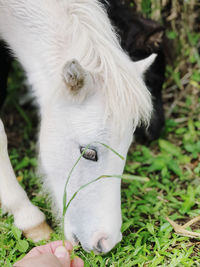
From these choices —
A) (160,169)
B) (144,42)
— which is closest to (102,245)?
(160,169)

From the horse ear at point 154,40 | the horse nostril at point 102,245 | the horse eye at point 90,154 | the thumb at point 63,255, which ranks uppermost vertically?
the horse eye at point 90,154

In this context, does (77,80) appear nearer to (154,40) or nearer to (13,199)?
(13,199)

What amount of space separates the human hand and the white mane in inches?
28.9

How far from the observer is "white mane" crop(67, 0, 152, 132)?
6.41ft

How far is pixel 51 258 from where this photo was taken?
1731 mm

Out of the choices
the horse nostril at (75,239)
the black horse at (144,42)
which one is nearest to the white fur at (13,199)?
the horse nostril at (75,239)

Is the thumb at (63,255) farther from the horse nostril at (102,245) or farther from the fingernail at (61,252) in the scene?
the horse nostril at (102,245)

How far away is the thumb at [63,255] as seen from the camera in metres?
1.81

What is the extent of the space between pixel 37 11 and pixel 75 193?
1136 millimetres

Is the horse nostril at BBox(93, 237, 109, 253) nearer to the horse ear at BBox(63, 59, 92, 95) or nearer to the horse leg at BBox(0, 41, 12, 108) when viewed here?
the horse ear at BBox(63, 59, 92, 95)

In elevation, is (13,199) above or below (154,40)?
below

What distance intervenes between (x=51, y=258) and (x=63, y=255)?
0.41ft

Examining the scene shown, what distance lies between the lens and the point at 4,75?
310cm

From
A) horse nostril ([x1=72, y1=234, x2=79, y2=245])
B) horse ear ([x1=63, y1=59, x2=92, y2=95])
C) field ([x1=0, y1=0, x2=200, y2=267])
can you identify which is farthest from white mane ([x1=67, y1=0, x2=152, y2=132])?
horse nostril ([x1=72, y1=234, x2=79, y2=245])
